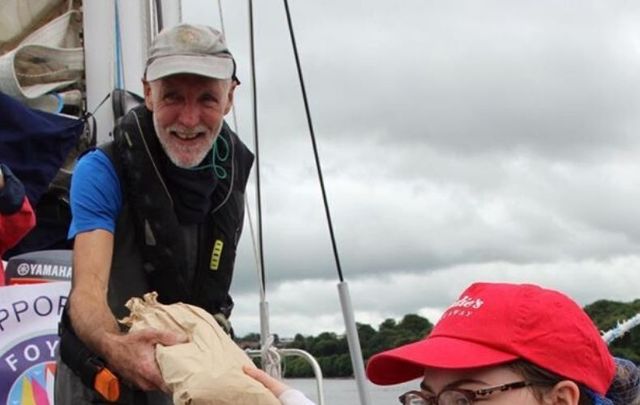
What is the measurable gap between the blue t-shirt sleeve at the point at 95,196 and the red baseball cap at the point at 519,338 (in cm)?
133

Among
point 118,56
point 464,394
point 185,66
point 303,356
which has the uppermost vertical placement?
point 118,56

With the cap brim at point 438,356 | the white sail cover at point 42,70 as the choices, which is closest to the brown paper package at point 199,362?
the cap brim at point 438,356

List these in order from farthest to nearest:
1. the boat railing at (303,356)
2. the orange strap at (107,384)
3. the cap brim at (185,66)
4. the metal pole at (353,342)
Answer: the metal pole at (353,342) < the boat railing at (303,356) < the cap brim at (185,66) < the orange strap at (107,384)

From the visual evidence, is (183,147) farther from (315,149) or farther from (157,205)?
(315,149)

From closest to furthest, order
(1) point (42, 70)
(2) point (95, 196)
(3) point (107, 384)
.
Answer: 1. (3) point (107, 384)
2. (2) point (95, 196)
3. (1) point (42, 70)

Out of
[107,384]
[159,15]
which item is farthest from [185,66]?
[159,15]

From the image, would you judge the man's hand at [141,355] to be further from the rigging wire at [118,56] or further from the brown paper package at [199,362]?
the rigging wire at [118,56]

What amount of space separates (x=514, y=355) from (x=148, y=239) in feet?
4.99

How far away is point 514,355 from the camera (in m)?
2.17

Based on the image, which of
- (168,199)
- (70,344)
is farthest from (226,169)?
(70,344)

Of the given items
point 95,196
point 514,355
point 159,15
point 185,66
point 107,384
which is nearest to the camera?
point 514,355

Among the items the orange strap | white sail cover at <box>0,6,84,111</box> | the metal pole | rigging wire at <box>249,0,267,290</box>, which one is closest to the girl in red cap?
the orange strap

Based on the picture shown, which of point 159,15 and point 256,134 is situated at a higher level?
point 159,15

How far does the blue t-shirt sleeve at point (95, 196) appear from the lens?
11.1 feet
